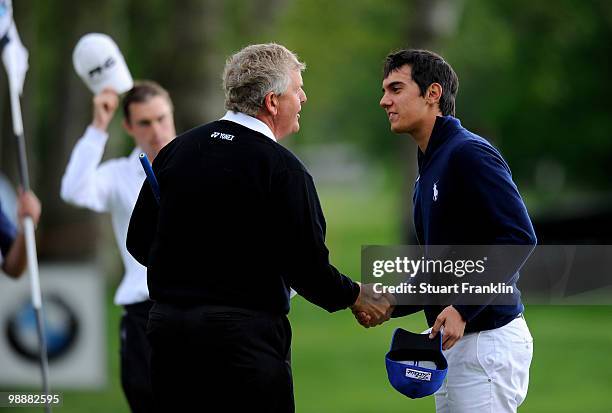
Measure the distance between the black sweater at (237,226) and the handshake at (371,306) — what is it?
1.79ft

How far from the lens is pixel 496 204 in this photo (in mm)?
5062

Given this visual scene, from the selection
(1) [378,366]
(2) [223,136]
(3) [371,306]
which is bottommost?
(1) [378,366]

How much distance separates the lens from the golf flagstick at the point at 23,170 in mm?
6745

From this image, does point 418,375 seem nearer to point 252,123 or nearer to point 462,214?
point 462,214

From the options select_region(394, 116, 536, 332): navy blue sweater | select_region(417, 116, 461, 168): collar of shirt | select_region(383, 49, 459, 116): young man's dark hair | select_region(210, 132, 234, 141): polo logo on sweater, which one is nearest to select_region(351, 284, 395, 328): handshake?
select_region(394, 116, 536, 332): navy blue sweater

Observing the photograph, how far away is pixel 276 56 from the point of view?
5.20 m

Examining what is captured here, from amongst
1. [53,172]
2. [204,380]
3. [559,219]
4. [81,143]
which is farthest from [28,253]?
[53,172]

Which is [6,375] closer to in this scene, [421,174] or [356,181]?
[421,174]

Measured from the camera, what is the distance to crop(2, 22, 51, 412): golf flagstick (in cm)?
675

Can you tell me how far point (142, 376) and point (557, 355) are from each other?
10.4 m

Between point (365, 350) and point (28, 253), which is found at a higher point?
point (28, 253)

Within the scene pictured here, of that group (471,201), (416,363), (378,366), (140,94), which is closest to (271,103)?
(471,201)

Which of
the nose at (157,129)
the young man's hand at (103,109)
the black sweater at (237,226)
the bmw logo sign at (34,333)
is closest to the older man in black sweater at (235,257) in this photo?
the black sweater at (237,226)

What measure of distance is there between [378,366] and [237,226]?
10.8m
